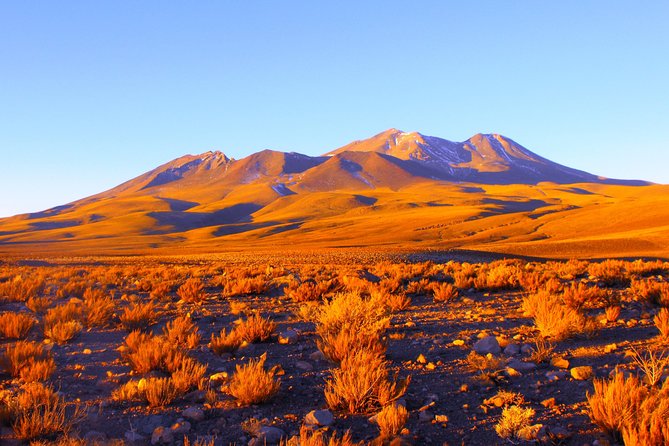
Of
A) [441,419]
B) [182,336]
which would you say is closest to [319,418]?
[441,419]

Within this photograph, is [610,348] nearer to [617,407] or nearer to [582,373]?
[582,373]

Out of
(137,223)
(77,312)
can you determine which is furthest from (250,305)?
(137,223)

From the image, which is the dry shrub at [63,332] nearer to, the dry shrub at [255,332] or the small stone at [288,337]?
the dry shrub at [255,332]

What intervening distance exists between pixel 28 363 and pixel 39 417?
2.21 metres

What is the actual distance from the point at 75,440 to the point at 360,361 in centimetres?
280

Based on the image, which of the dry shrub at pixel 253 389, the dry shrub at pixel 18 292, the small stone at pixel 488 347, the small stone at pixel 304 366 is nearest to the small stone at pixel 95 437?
the dry shrub at pixel 253 389

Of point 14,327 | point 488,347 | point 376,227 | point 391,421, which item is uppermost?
point 14,327

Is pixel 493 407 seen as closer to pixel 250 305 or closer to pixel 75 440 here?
pixel 75 440

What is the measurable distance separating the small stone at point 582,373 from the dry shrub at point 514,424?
1433 millimetres

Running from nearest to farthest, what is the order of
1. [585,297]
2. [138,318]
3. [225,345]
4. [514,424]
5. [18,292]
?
[514,424], [225,345], [138,318], [585,297], [18,292]

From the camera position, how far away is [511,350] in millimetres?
6309

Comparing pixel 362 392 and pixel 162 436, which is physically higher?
pixel 362 392

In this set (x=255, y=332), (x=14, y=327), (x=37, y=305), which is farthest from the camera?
(x=37, y=305)

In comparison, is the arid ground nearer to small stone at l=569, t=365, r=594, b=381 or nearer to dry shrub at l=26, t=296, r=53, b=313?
small stone at l=569, t=365, r=594, b=381
